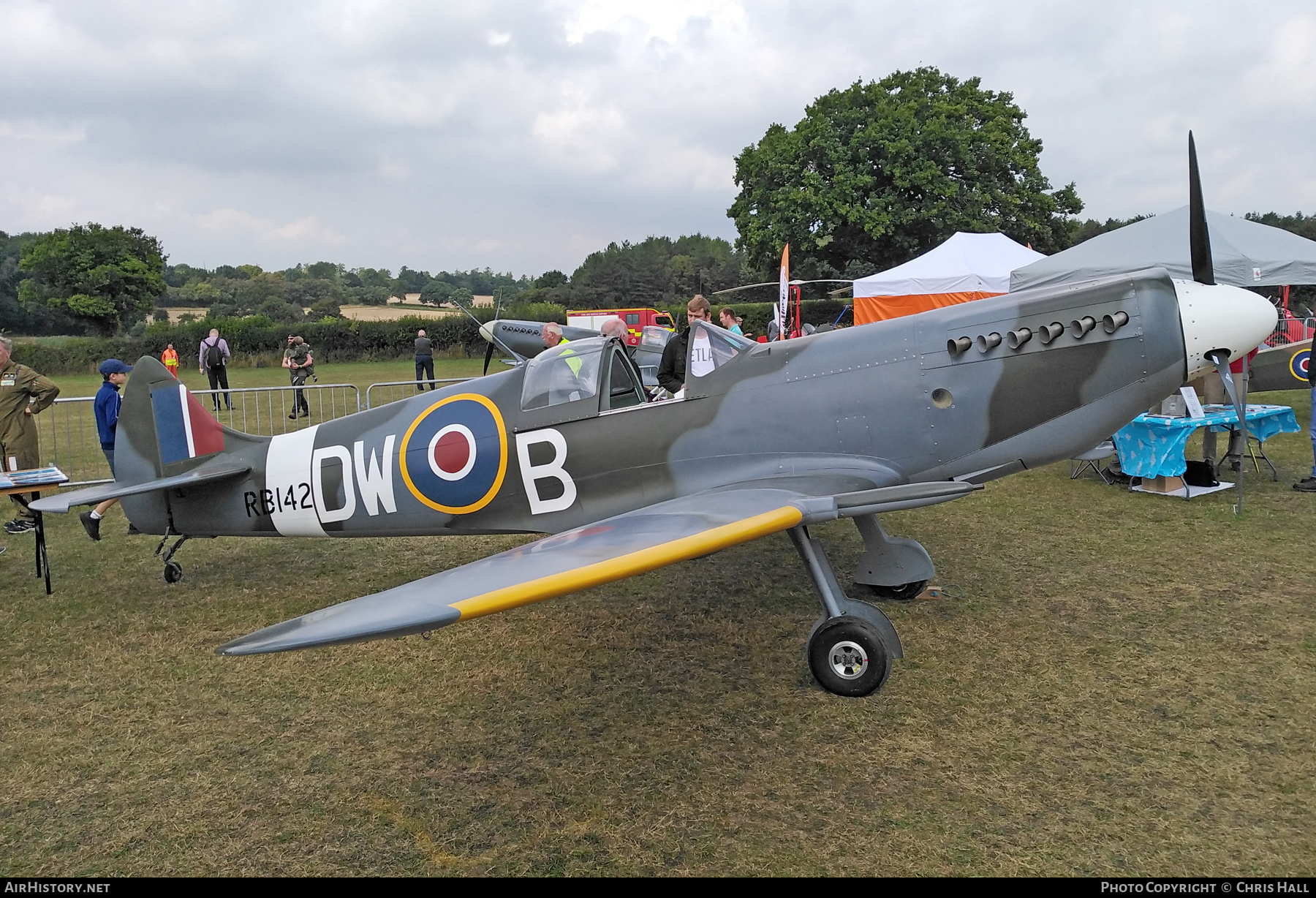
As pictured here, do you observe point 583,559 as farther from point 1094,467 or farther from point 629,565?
point 1094,467

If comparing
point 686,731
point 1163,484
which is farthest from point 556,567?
point 1163,484

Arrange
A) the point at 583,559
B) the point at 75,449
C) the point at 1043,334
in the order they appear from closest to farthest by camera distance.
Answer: the point at 583,559, the point at 1043,334, the point at 75,449

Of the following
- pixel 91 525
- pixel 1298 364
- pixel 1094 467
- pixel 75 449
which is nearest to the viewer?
pixel 91 525

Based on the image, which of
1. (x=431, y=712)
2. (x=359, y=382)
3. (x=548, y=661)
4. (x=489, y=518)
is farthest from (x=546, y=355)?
(x=359, y=382)

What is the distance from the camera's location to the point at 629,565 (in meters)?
3.00

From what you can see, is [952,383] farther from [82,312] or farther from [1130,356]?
[82,312]

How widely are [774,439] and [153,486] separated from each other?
4112 millimetres

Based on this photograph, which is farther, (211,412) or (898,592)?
(211,412)

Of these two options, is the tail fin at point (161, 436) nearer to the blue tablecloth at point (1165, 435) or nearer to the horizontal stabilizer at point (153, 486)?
the horizontal stabilizer at point (153, 486)

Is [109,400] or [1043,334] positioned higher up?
[1043,334]

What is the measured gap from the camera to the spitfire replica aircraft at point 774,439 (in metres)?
3.96
